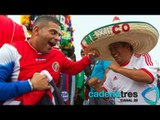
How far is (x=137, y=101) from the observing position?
8.11ft

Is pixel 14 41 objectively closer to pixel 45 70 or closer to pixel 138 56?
pixel 45 70

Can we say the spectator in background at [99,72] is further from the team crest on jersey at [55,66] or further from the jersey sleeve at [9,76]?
the jersey sleeve at [9,76]

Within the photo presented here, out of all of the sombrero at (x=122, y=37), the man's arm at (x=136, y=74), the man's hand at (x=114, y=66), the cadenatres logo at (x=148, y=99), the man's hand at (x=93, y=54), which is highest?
the sombrero at (x=122, y=37)

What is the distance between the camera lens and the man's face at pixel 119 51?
2.55m

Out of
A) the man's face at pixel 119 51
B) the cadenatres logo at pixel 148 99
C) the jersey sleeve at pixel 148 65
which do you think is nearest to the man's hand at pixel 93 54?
the man's face at pixel 119 51

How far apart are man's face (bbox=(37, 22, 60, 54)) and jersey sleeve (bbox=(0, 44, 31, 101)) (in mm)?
190

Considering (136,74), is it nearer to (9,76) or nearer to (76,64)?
(76,64)

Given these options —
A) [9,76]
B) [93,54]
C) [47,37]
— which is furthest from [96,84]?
[9,76]

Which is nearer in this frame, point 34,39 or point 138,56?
point 34,39

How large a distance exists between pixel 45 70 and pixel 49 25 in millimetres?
317

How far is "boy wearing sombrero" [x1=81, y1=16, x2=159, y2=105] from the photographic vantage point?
243cm
